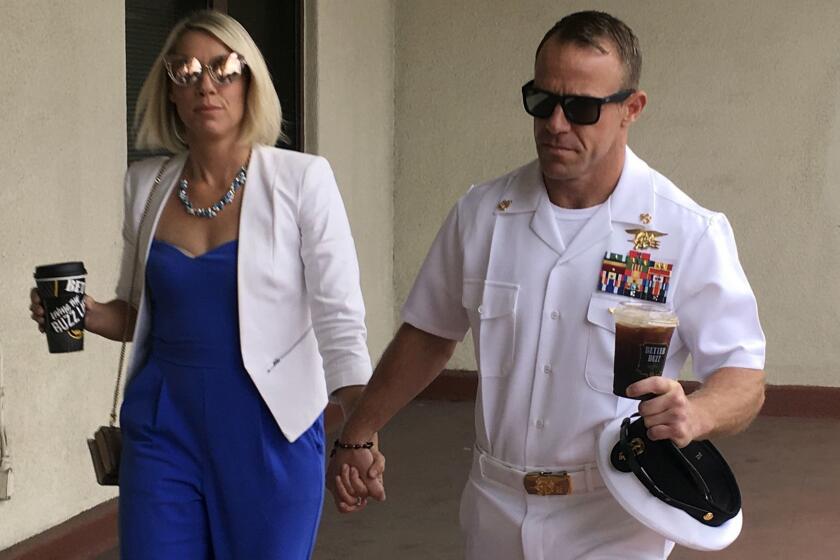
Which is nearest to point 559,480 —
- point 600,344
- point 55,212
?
point 600,344

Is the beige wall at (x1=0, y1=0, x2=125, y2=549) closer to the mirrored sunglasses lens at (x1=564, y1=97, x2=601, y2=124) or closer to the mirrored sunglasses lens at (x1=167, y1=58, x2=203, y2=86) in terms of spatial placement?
the mirrored sunglasses lens at (x1=167, y1=58, x2=203, y2=86)

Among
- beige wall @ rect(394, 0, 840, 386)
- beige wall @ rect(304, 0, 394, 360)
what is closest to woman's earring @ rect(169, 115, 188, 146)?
beige wall @ rect(304, 0, 394, 360)

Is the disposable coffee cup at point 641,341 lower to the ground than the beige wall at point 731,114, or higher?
lower

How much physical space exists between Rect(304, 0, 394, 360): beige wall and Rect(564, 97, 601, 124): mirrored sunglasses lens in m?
4.96

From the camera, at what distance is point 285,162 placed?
119 inches

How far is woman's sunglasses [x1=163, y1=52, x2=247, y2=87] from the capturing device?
2.98 m

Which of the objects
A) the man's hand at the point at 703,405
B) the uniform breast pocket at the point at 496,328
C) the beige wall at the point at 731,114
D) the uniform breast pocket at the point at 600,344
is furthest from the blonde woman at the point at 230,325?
the beige wall at the point at 731,114

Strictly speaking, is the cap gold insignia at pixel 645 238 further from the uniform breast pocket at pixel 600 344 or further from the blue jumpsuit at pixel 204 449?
the blue jumpsuit at pixel 204 449

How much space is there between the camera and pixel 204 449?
284 centimetres

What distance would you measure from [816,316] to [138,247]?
263 inches

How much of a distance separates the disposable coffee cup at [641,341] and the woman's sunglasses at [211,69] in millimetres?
1256

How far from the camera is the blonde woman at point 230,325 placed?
284 cm

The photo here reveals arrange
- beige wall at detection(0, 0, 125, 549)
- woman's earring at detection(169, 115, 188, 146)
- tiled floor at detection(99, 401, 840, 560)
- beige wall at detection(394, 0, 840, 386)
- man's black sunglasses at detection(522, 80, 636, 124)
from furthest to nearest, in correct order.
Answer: beige wall at detection(394, 0, 840, 386)
tiled floor at detection(99, 401, 840, 560)
beige wall at detection(0, 0, 125, 549)
woman's earring at detection(169, 115, 188, 146)
man's black sunglasses at detection(522, 80, 636, 124)

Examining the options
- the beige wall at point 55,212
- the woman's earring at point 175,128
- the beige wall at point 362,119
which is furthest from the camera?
the beige wall at point 362,119
